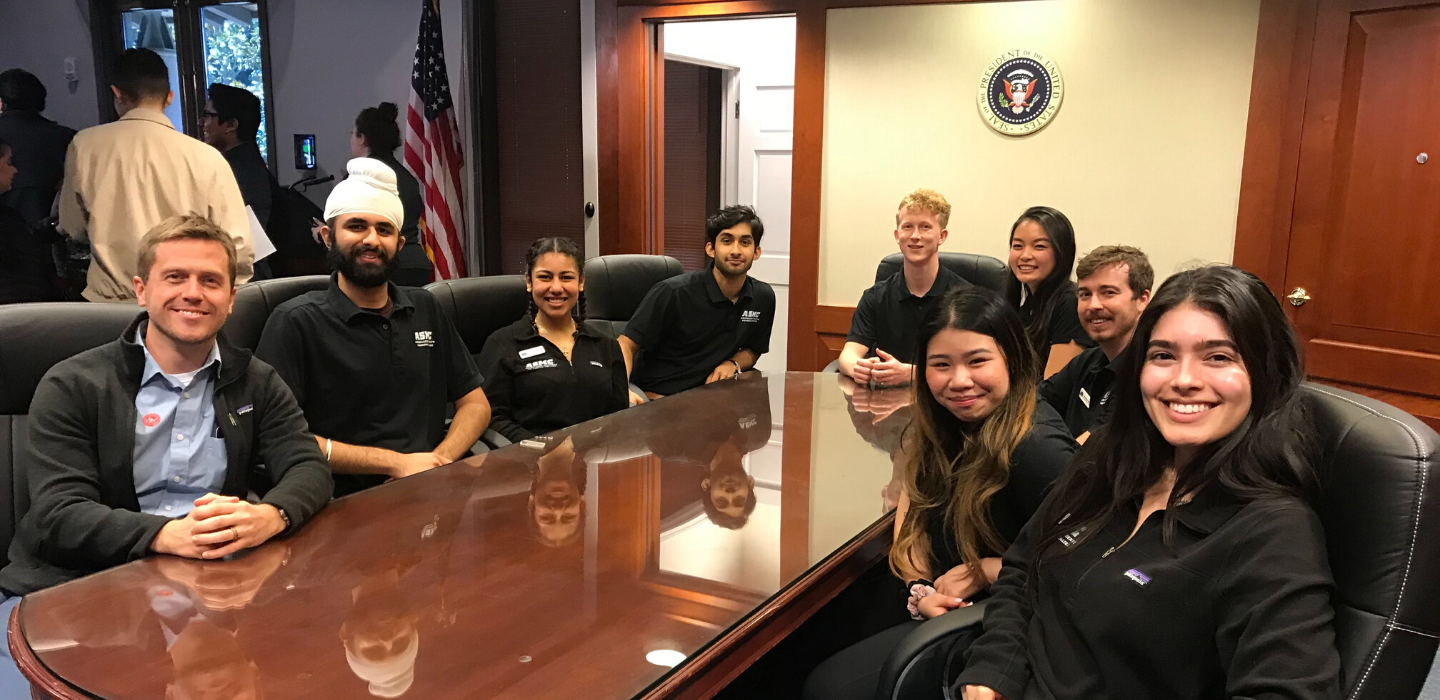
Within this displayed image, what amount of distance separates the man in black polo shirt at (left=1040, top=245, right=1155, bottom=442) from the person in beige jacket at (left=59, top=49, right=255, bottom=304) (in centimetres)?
297

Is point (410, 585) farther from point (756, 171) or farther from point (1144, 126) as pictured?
point (756, 171)

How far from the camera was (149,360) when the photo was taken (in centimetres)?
167

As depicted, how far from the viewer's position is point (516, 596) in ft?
4.43

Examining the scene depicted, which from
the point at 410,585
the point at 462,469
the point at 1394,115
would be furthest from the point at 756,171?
the point at 410,585

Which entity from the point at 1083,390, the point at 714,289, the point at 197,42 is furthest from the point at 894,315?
the point at 197,42

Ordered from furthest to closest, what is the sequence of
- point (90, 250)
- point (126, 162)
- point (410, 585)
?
point (90, 250) → point (126, 162) → point (410, 585)

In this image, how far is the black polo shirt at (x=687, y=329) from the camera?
335 cm

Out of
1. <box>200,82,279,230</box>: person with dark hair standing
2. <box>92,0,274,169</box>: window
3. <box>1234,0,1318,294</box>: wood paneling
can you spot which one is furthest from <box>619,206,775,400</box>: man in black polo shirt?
<box>92,0,274,169</box>: window

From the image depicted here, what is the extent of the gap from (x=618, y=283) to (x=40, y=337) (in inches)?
82.1

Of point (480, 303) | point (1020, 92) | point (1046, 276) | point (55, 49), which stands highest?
point (55, 49)

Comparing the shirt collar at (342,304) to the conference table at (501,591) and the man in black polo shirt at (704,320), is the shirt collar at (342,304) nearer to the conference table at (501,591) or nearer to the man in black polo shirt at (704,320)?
the conference table at (501,591)

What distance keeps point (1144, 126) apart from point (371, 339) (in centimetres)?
322

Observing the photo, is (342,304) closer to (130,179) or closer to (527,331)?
(527,331)

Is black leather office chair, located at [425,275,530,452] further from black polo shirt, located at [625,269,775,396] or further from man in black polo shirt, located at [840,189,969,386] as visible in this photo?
Answer: man in black polo shirt, located at [840,189,969,386]
